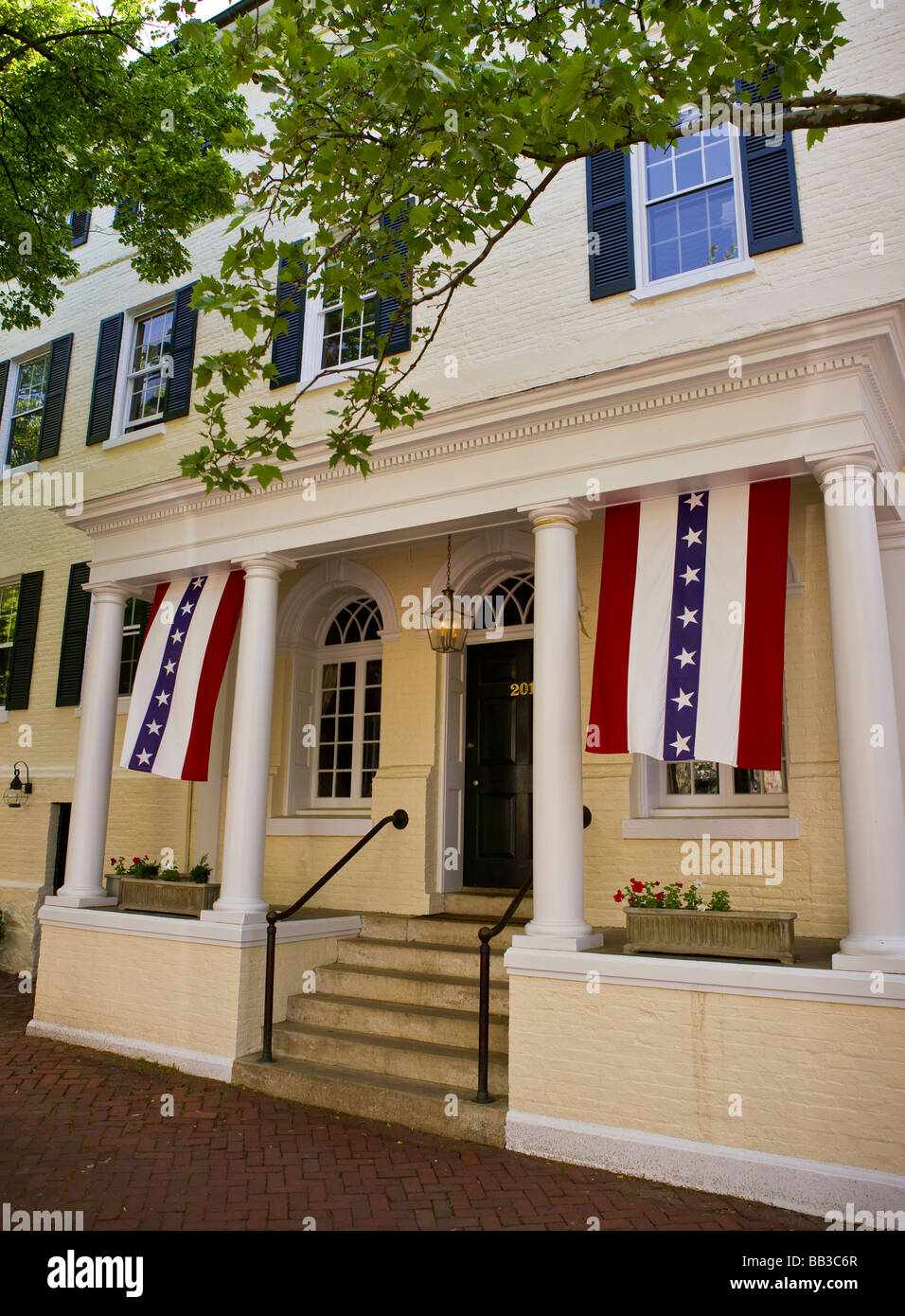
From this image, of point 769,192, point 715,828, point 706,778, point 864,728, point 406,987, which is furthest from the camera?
point 706,778

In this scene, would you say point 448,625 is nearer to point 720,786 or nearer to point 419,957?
point 720,786

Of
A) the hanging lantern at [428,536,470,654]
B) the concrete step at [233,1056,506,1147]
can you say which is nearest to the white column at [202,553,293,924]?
the concrete step at [233,1056,506,1147]

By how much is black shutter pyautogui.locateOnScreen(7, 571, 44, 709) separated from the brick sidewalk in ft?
20.8

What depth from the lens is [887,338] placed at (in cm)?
518

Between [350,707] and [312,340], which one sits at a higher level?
[312,340]

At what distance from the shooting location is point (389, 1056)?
6258 mm

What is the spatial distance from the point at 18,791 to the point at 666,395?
30.9 ft

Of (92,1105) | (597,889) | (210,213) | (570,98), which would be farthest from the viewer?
(210,213)

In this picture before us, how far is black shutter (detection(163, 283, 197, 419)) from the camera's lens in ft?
34.5

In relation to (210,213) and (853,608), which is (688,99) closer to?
(853,608)

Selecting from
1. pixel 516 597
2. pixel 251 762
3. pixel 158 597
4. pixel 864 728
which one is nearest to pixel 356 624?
pixel 516 597

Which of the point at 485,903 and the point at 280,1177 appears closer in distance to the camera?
the point at 280,1177
